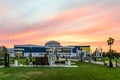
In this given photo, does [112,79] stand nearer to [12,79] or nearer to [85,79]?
[85,79]

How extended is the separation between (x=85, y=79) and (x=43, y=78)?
402 centimetres

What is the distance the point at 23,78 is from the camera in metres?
30.4

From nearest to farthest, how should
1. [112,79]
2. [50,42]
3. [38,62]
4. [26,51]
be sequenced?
1. [112,79]
2. [38,62]
3. [26,51]
4. [50,42]

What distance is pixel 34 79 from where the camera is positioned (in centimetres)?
2928

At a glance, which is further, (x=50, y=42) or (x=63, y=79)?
(x=50, y=42)

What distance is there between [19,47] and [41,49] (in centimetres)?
1266

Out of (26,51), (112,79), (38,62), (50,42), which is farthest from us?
(50,42)

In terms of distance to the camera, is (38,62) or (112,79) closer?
(112,79)

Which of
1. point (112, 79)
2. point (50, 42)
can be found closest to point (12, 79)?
point (112, 79)

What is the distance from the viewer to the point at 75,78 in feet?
98.7

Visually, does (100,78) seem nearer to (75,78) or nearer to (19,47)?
(75,78)

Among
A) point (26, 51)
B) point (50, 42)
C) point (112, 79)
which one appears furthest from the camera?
point (50, 42)

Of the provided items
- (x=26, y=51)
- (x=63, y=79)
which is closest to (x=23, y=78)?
(x=63, y=79)

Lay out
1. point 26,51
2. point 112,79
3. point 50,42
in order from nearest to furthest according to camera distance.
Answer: point 112,79 → point 26,51 → point 50,42
